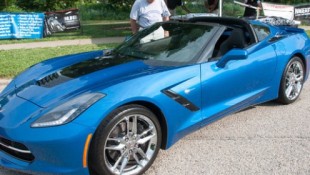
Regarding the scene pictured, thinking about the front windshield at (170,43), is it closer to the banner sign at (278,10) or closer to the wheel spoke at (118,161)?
the wheel spoke at (118,161)

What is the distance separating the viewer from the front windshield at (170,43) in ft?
12.4

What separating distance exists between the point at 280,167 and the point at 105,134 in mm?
1637

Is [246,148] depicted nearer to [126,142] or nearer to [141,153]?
[141,153]

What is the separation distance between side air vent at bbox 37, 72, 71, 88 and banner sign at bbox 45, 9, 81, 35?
30.6 ft

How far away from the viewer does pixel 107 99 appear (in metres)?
2.90

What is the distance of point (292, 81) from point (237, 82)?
1418mm

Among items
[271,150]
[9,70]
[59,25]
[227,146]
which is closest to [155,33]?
[227,146]

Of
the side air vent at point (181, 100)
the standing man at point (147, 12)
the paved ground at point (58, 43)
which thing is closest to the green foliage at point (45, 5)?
the paved ground at point (58, 43)

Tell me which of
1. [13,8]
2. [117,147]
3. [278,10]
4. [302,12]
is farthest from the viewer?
[13,8]

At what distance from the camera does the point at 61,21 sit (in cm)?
1259

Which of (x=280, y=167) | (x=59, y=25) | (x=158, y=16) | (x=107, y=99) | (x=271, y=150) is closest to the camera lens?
(x=107, y=99)

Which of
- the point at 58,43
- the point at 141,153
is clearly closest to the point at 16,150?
the point at 141,153

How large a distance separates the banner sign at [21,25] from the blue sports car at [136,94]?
28.3 ft

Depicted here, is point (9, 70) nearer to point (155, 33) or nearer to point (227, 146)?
point (155, 33)
